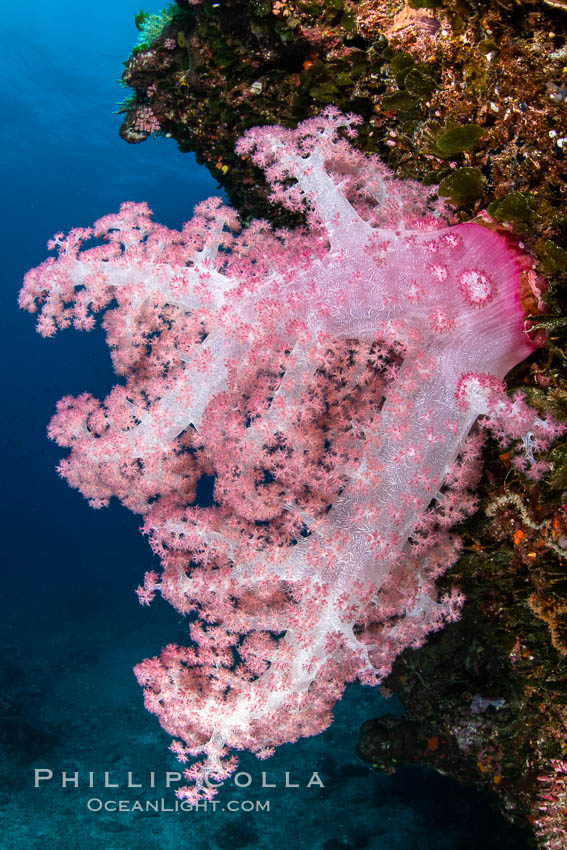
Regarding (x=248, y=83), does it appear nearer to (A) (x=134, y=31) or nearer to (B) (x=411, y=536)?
(B) (x=411, y=536)

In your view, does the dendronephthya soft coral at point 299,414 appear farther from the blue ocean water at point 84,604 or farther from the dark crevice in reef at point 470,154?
the blue ocean water at point 84,604

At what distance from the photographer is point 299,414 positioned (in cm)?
394

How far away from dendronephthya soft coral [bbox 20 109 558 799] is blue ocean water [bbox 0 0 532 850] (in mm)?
7177

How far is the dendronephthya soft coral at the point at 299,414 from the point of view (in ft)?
11.8

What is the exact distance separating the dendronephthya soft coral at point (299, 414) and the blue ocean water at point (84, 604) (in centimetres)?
718

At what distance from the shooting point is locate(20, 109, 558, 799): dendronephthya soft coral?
3.60 m

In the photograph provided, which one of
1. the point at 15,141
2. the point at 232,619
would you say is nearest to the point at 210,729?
the point at 232,619

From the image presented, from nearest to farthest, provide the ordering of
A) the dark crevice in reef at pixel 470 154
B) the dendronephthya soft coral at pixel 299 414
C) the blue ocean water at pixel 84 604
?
1. the dark crevice in reef at pixel 470 154
2. the dendronephthya soft coral at pixel 299 414
3. the blue ocean water at pixel 84 604

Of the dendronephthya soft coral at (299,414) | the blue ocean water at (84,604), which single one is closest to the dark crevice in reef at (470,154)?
the dendronephthya soft coral at (299,414)

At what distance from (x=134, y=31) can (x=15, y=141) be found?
16.4 feet

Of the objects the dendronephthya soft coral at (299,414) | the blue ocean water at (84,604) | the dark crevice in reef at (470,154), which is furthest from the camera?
the blue ocean water at (84,604)

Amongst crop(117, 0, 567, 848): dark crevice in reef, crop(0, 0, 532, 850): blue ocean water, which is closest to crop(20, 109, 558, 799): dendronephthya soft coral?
crop(117, 0, 567, 848): dark crevice in reef

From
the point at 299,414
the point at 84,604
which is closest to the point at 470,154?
the point at 299,414

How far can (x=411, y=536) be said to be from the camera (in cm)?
401
